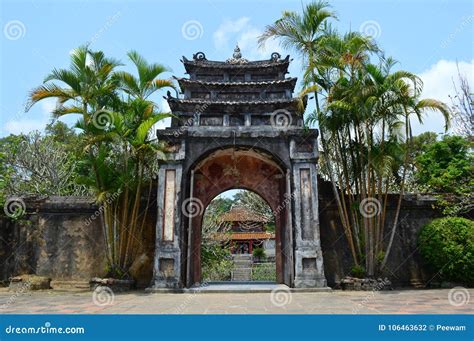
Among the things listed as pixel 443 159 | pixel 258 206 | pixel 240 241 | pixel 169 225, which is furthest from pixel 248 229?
pixel 169 225

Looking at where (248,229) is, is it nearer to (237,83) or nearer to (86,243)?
(237,83)

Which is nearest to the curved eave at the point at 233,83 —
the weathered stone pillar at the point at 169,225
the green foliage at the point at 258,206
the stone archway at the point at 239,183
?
the stone archway at the point at 239,183

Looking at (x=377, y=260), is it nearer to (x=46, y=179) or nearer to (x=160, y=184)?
(x=160, y=184)

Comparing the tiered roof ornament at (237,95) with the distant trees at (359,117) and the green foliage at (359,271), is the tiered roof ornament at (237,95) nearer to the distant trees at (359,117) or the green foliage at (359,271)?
the distant trees at (359,117)

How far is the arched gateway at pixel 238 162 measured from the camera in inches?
380

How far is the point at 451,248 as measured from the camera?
9.66 metres

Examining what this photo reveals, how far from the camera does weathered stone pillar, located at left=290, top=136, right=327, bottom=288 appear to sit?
30.9 ft

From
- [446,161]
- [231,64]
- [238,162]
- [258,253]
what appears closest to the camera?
[238,162]

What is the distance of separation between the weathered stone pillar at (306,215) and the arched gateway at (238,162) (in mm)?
24

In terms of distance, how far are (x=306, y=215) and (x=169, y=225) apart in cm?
343

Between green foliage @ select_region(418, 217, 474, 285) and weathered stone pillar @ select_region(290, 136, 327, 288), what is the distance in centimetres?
303

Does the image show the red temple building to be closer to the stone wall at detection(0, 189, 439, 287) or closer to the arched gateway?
the arched gateway

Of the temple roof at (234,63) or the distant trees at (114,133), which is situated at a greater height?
the temple roof at (234,63)

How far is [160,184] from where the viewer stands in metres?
10.1
